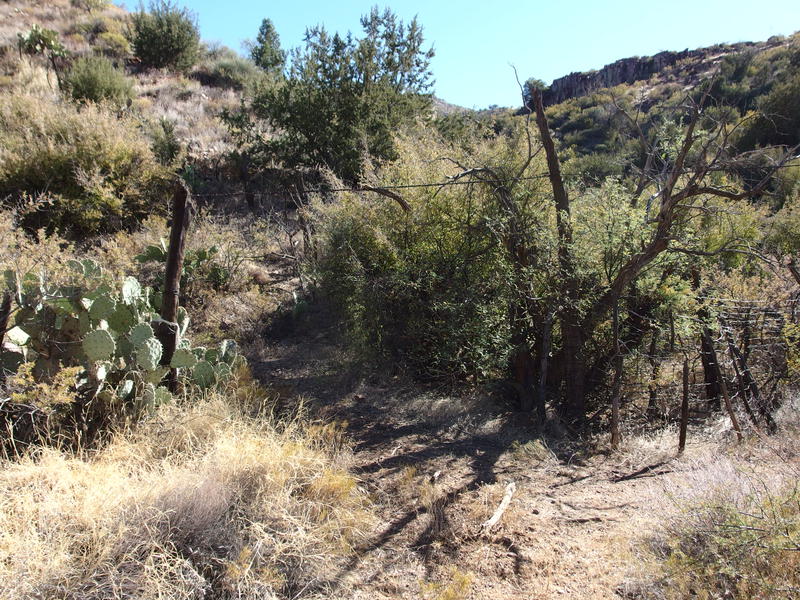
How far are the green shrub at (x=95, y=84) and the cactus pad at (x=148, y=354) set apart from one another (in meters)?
13.2

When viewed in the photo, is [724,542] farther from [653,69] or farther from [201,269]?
[653,69]

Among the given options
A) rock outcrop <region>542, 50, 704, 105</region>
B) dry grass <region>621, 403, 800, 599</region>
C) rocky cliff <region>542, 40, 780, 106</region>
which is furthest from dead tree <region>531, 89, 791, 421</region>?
rock outcrop <region>542, 50, 704, 105</region>

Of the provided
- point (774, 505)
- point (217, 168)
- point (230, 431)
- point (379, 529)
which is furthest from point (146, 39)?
point (774, 505)

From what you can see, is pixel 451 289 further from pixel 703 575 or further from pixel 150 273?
pixel 150 273

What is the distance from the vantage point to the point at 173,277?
17.8 feet

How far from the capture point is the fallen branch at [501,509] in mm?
4195

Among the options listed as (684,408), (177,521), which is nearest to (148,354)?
(177,521)

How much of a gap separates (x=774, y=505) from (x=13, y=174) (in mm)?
14286

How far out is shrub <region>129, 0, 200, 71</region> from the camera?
22297 mm

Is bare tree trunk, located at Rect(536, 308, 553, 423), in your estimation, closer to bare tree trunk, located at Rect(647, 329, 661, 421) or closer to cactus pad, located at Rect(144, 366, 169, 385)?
bare tree trunk, located at Rect(647, 329, 661, 421)

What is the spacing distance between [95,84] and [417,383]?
14.5 m

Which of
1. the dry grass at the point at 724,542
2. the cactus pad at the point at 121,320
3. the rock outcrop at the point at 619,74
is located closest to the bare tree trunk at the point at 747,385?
the dry grass at the point at 724,542

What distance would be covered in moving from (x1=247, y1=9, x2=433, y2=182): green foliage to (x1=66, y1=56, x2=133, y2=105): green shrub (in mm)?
4995

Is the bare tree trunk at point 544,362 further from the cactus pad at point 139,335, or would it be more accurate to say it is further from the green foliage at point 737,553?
the cactus pad at point 139,335
